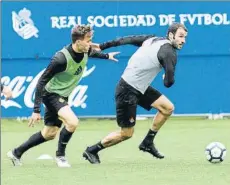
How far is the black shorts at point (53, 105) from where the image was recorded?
12.3 m

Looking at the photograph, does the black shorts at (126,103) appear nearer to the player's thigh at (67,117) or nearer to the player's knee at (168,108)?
the player's knee at (168,108)

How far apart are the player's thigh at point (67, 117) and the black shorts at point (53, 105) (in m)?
0.06

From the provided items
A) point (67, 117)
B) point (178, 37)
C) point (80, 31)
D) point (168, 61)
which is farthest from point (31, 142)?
point (178, 37)

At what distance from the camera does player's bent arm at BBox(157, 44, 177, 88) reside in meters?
11.9

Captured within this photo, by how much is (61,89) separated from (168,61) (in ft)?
4.72

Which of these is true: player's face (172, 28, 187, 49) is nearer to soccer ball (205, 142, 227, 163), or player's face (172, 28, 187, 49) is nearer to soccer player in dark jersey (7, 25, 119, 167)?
soccer player in dark jersey (7, 25, 119, 167)

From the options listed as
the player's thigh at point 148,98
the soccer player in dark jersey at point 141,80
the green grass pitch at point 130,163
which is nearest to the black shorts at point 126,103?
the soccer player in dark jersey at point 141,80

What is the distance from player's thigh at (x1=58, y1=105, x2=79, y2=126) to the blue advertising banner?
29.1 ft

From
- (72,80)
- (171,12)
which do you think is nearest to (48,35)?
(171,12)

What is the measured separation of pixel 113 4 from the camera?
21.1 metres

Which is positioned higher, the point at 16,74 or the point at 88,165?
the point at 88,165

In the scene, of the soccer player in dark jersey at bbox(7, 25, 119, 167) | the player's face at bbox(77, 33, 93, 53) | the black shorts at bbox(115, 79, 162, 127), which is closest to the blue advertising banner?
the soccer player in dark jersey at bbox(7, 25, 119, 167)

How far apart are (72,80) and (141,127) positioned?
7635 mm

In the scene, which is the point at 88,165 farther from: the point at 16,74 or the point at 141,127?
the point at 16,74
